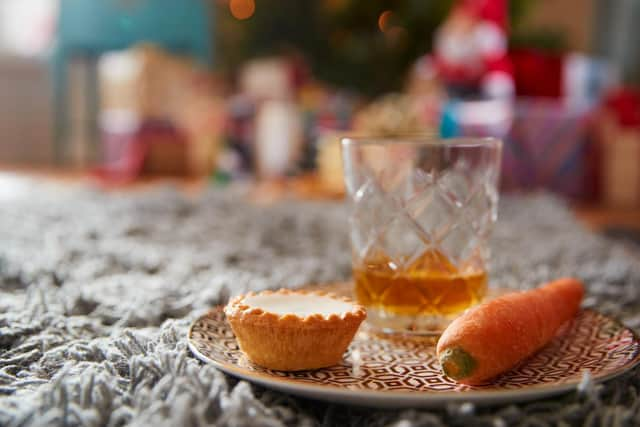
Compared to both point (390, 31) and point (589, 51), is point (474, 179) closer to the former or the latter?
point (390, 31)

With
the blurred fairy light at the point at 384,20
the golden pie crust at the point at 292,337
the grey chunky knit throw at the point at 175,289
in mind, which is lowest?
the grey chunky knit throw at the point at 175,289

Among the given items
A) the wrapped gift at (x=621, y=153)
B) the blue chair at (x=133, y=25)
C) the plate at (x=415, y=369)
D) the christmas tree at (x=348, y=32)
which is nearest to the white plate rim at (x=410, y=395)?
the plate at (x=415, y=369)

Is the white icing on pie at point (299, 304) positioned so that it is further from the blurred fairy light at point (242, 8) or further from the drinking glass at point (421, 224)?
the blurred fairy light at point (242, 8)

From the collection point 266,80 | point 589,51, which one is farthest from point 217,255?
point 589,51

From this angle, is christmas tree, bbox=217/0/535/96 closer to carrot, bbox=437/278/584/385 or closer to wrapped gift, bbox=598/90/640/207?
wrapped gift, bbox=598/90/640/207

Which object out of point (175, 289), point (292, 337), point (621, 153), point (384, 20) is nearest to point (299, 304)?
point (292, 337)
